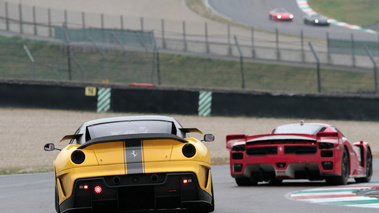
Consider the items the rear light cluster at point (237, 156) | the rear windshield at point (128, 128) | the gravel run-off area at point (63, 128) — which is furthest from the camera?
the gravel run-off area at point (63, 128)

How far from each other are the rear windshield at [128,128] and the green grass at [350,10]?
2190 inches

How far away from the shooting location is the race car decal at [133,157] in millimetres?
8578

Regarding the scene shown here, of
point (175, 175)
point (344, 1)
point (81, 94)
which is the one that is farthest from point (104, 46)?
point (344, 1)

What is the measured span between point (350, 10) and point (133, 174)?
6260 centimetres

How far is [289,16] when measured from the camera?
204 ft

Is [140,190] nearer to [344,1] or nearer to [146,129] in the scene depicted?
[146,129]

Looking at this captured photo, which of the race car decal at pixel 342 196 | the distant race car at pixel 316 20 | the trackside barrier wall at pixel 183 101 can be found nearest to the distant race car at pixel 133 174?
the race car decal at pixel 342 196

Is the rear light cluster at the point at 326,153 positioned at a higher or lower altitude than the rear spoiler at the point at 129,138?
lower

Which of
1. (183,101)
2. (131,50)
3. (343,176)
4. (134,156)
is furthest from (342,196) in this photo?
(131,50)

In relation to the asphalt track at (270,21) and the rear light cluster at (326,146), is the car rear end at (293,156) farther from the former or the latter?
the asphalt track at (270,21)

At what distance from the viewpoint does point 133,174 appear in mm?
8547

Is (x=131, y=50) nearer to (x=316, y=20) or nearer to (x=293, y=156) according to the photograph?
(x=316, y=20)

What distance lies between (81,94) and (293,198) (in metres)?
17.1

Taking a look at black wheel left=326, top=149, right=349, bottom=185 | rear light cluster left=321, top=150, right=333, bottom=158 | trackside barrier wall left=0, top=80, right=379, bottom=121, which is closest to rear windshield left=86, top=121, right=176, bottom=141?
rear light cluster left=321, top=150, right=333, bottom=158
